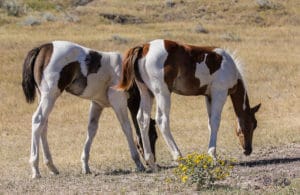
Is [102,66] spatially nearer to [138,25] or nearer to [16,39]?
[16,39]

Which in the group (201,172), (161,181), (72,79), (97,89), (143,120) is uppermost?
(72,79)

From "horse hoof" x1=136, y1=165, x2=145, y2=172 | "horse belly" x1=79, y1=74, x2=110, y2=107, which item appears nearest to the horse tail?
"horse belly" x1=79, y1=74, x2=110, y2=107

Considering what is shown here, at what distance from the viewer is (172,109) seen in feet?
68.1

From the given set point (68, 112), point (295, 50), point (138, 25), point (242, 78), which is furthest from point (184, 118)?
point (138, 25)

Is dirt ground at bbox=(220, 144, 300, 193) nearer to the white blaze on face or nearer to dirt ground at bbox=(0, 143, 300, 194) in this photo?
dirt ground at bbox=(0, 143, 300, 194)

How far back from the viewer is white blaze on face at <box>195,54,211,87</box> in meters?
11.2

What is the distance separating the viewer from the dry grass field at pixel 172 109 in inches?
384

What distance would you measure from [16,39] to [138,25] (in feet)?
36.4

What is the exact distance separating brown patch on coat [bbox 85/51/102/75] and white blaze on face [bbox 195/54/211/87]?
5.27 ft

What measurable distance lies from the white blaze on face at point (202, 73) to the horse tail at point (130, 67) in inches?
38.2

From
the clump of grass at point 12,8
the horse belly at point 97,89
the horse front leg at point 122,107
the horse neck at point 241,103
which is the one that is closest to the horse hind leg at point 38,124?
the horse belly at point 97,89

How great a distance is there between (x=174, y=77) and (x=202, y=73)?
0.55 metres

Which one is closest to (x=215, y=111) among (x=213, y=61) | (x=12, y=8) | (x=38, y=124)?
(x=213, y=61)

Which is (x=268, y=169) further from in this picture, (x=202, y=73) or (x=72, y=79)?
(x=72, y=79)
